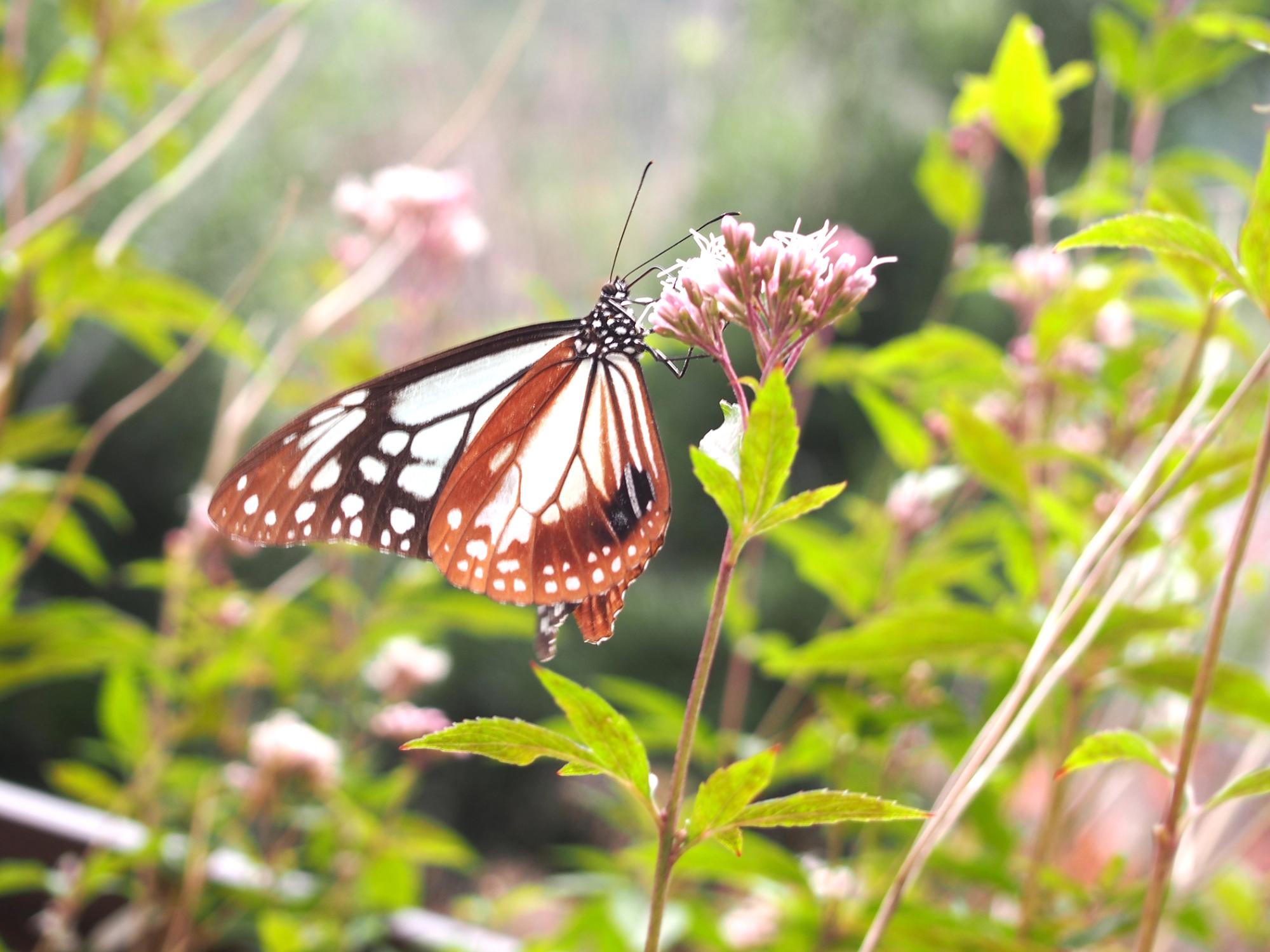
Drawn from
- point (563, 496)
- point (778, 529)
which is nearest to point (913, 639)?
point (778, 529)

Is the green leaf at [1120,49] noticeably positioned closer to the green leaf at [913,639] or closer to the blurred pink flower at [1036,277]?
the blurred pink flower at [1036,277]

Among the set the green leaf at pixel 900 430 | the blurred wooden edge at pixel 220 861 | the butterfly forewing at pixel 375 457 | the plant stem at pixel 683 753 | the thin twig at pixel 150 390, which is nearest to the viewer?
the plant stem at pixel 683 753

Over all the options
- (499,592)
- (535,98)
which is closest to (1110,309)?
(499,592)

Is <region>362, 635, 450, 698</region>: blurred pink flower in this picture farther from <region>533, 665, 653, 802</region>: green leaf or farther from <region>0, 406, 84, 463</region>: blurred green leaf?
<region>533, 665, 653, 802</region>: green leaf

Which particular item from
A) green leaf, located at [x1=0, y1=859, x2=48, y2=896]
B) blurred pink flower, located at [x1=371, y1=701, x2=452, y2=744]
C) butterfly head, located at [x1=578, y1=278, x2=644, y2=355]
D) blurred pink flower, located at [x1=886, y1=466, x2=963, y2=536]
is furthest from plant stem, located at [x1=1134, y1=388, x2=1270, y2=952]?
green leaf, located at [x1=0, y1=859, x2=48, y2=896]

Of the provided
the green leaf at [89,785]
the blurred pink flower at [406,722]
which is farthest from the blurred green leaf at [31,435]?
the blurred pink flower at [406,722]

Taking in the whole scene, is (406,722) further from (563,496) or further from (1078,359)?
(1078,359)
